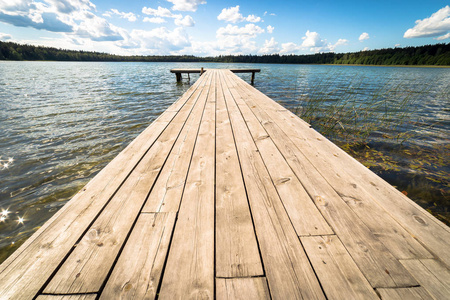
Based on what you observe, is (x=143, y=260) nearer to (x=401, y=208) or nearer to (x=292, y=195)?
(x=292, y=195)

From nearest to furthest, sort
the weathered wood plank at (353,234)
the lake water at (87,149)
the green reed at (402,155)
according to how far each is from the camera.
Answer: the weathered wood plank at (353,234) < the lake water at (87,149) < the green reed at (402,155)

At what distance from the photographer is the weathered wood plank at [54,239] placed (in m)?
0.84

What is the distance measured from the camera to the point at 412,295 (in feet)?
2.72

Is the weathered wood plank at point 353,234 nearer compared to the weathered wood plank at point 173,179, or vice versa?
the weathered wood plank at point 353,234

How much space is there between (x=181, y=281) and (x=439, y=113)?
10166mm

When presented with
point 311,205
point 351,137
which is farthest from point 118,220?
point 351,137

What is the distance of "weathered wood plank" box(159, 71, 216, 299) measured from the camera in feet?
2.79

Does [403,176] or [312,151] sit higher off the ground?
[312,151]

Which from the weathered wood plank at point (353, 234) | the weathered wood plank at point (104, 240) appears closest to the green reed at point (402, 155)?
the weathered wood plank at point (353, 234)

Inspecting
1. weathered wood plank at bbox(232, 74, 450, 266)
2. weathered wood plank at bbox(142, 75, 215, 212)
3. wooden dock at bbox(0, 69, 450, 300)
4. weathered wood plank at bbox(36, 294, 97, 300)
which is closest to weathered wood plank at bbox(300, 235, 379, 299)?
wooden dock at bbox(0, 69, 450, 300)

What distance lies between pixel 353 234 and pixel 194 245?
970 mm

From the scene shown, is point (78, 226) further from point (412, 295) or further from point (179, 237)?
point (412, 295)

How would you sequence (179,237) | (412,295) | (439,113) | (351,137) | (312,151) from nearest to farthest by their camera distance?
1. (412,295)
2. (179,237)
3. (312,151)
4. (351,137)
5. (439,113)

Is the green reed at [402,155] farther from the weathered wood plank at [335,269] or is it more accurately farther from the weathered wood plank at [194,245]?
the weathered wood plank at [194,245]
